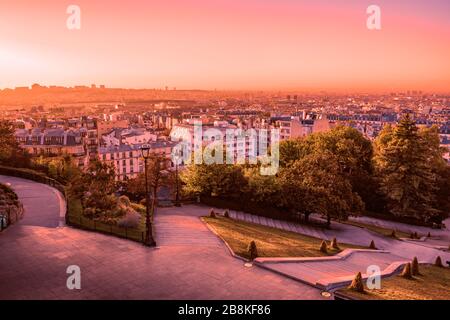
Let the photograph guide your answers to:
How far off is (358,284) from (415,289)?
14.3 feet

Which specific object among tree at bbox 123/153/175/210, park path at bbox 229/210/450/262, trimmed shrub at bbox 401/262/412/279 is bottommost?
park path at bbox 229/210/450/262

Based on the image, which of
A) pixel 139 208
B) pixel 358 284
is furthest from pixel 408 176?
pixel 358 284

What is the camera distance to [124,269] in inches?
762

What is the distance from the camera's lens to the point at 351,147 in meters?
55.8

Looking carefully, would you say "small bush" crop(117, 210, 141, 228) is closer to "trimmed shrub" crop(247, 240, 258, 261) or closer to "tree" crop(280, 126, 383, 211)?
"trimmed shrub" crop(247, 240, 258, 261)

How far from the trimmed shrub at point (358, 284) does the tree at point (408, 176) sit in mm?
31881

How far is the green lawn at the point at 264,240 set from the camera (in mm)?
24359

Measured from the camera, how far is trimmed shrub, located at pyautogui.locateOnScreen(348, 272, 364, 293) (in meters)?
18.3

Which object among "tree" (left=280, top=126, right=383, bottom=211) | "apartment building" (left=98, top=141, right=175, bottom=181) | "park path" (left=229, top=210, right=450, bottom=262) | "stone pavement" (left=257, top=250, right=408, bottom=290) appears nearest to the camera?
"stone pavement" (left=257, top=250, right=408, bottom=290)

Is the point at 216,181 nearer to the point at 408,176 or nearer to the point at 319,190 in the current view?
the point at 319,190

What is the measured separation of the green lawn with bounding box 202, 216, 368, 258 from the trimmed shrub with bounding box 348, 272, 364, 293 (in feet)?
19.2

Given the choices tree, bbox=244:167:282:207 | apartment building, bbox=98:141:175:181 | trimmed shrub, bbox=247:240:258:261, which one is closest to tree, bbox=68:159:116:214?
trimmed shrub, bbox=247:240:258:261

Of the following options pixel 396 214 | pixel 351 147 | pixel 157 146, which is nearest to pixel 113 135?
pixel 157 146

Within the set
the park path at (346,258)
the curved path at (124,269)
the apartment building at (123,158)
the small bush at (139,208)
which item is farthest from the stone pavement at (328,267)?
the apartment building at (123,158)
